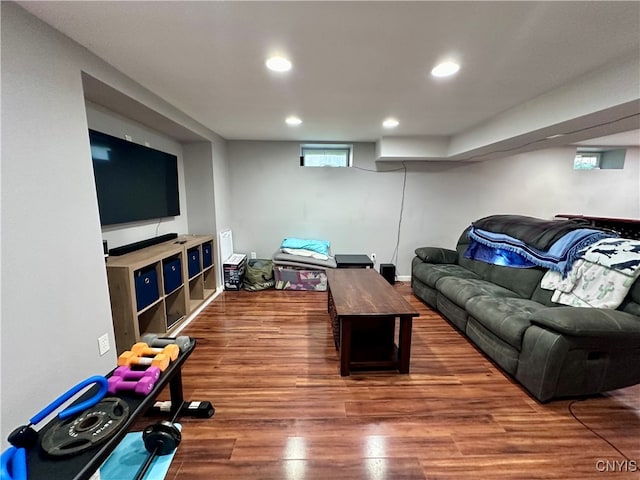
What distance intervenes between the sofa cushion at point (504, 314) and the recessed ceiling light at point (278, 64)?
7.98 feet

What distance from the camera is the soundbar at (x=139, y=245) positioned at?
91.9 inches

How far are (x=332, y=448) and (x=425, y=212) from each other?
3.79 metres

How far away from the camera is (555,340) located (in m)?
1.73

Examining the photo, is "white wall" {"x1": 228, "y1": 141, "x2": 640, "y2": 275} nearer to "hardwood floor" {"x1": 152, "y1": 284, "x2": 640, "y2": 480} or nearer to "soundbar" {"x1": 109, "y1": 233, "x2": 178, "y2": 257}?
"soundbar" {"x1": 109, "y1": 233, "x2": 178, "y2": 257}

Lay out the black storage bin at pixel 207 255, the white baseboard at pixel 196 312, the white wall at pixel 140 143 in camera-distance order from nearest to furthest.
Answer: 1. the white wall at pixel 140 143
2. the white baseboard at pixel 196 312
3. the black storage bin at pixel 207 255

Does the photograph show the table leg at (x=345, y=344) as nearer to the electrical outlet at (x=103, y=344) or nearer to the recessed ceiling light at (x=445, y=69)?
the electrical outlet at (x=103, y=344)

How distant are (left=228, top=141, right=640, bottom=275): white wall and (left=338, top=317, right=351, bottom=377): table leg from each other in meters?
2.56

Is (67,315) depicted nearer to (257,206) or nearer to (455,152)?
(257,206)

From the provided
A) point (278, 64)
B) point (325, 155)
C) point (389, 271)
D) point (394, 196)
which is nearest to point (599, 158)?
point (394, 196)

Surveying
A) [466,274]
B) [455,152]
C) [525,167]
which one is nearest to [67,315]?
[466,274]

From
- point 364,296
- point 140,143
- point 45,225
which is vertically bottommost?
point 364,296

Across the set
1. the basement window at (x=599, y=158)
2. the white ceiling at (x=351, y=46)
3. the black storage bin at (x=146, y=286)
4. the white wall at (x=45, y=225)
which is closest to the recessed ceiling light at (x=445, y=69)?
the white ceiling at (x=351, y=46)

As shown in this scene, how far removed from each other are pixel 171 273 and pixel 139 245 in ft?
1.32

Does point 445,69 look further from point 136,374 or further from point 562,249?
point 136,374
